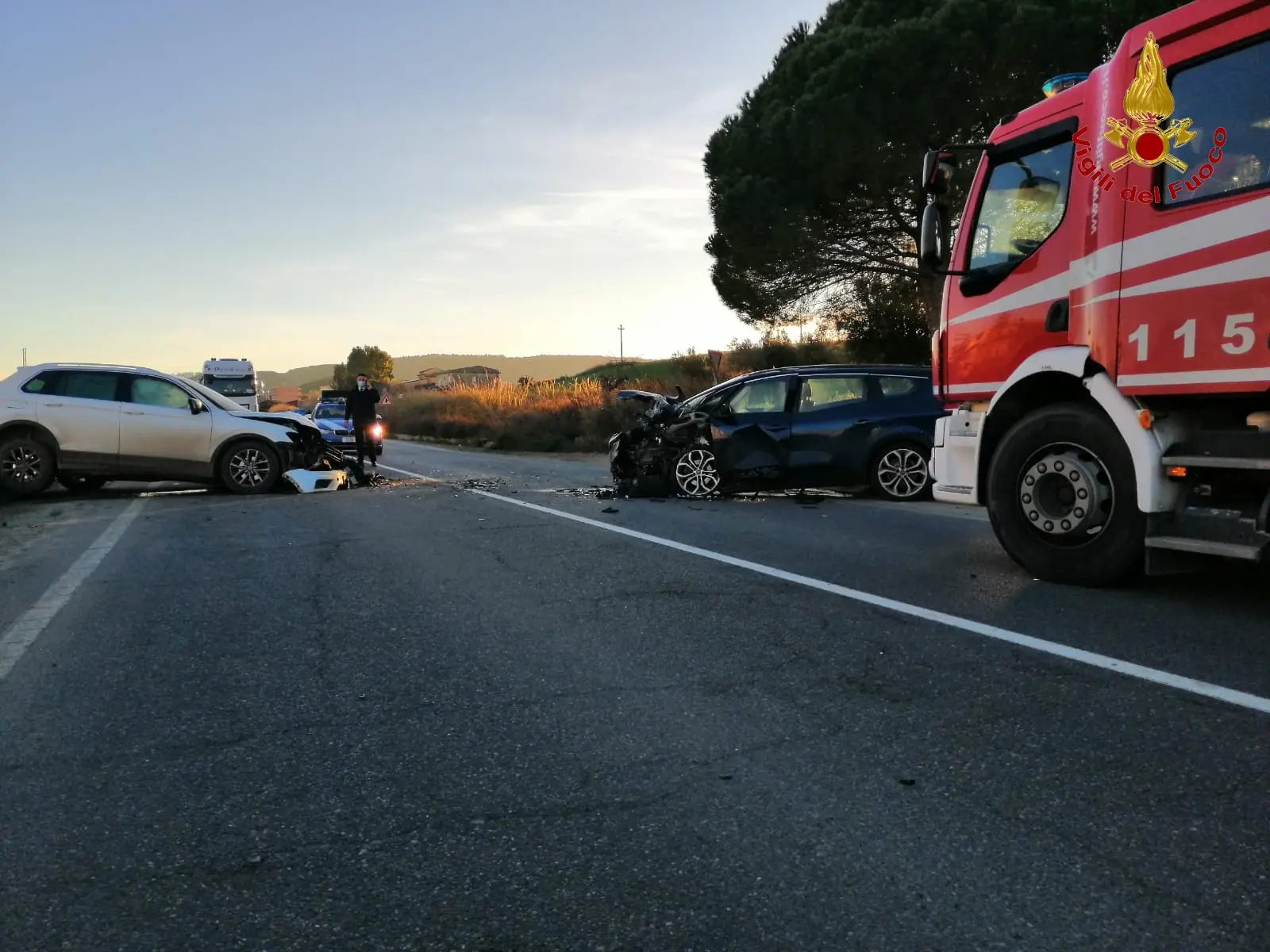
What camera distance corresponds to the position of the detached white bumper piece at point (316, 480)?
13961 mm

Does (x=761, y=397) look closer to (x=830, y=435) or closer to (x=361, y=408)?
(x=830, y=435)

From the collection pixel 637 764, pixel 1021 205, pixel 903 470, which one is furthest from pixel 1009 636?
pixel 903 470

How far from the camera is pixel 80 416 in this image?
1289 centimetres

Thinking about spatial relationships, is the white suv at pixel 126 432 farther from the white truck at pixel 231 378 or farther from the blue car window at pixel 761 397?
the white truck at pixel 231 378

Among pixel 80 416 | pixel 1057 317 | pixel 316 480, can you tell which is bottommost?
pixel 316 480

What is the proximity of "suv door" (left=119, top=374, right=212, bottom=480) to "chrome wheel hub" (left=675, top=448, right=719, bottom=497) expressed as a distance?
251 inches

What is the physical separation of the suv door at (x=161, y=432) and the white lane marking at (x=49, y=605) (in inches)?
136

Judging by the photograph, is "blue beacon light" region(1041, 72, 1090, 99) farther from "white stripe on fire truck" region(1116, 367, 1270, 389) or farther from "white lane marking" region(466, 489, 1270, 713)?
"white lane marking" region(466, 489, 1270, 713)

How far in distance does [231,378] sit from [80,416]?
23.8m

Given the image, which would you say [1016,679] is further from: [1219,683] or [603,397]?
[603,397]

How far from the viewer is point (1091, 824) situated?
2.89 m

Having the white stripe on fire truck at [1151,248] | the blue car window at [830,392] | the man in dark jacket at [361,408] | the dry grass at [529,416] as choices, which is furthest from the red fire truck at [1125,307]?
the dry grass at [529,416]

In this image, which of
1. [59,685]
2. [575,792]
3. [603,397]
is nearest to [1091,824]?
[575,792]

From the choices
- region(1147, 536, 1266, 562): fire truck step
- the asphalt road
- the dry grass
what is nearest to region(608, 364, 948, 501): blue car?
the asphalt road
